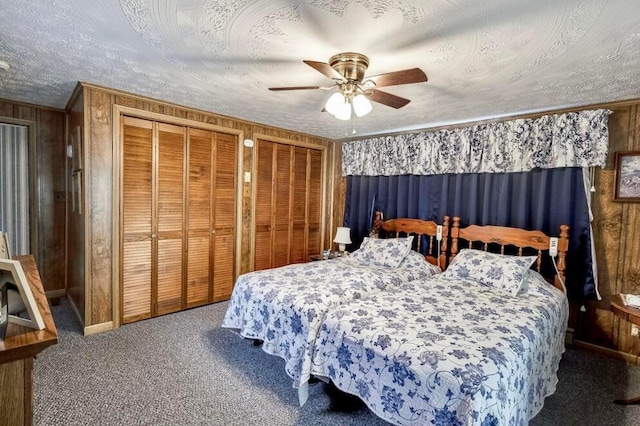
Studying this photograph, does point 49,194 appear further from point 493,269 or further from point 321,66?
point 493,269

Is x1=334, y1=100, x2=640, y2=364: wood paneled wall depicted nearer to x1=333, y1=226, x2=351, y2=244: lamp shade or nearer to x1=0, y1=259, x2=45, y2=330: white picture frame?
x1=333, y1=226, x2=351, y2=244: lamp shade

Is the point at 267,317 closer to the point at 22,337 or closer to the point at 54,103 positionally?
the point at 22,337

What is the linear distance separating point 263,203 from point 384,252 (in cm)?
169

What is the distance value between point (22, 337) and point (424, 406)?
1573 millimetres

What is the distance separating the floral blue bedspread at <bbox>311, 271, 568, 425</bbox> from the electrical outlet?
0.58 meters

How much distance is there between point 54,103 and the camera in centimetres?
358

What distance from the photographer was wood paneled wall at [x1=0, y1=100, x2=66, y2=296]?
12.3 ft

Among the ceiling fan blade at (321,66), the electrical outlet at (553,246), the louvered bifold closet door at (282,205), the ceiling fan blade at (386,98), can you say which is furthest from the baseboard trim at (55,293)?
the electrical outlet at (553,246)

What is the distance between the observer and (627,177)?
272 centimetres

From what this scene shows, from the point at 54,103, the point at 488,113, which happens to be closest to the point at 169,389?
the point at 54,103

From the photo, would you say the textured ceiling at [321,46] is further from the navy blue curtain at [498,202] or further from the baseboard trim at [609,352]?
the baseboard trim at [609,352]

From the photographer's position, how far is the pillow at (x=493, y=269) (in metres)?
2.68

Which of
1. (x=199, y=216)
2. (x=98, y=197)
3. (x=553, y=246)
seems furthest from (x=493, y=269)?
(x=98, y=197)

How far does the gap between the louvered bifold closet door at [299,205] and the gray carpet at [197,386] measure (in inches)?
73.9
